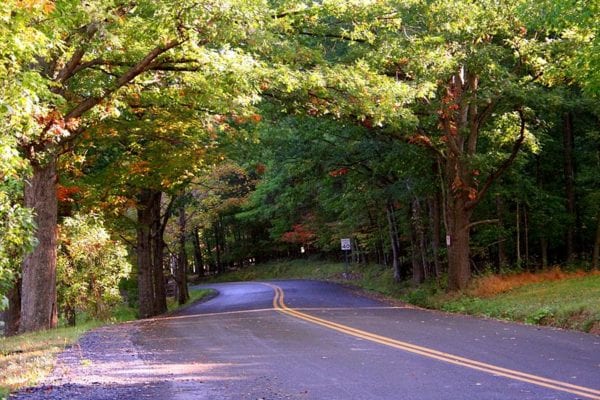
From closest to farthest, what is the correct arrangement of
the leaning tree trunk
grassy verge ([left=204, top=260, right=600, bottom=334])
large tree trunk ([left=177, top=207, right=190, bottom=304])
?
grassy verge ([left=204, top=260, right=600, bottom=334]) < the leaning tree trunk < large tree trunk ([left=177, top=207, right=190, bottom=304])

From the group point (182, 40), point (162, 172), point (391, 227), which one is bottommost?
point (391, 227)

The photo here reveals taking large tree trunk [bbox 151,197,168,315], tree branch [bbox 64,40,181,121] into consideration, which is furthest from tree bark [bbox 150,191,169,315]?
tree branch [bbox 64,40,181,121]

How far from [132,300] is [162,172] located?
22526 mm

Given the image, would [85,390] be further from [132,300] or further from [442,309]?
[132,300]

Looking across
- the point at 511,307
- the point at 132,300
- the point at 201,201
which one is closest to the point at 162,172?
the point at 511,307

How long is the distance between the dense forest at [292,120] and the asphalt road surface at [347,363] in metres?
2.32

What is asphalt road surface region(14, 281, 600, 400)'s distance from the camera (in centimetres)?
740

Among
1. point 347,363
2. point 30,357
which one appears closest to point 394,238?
point 347,363

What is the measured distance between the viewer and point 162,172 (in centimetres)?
2047

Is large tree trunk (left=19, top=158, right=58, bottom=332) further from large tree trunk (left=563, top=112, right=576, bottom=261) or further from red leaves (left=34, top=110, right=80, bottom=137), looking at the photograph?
large tree trunk (left=563, top=112, right=576, bottom=261)

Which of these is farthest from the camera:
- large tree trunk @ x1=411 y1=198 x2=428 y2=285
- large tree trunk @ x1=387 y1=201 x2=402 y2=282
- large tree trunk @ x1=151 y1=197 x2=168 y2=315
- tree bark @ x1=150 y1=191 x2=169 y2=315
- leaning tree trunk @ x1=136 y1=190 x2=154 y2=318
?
large tree trunk @ x1=387 y1=201 x2=402 y2=282

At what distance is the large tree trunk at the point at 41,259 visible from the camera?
1526 centimetres

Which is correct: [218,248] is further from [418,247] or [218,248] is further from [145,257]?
[145,257]

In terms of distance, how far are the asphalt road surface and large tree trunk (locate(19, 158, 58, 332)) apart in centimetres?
212
